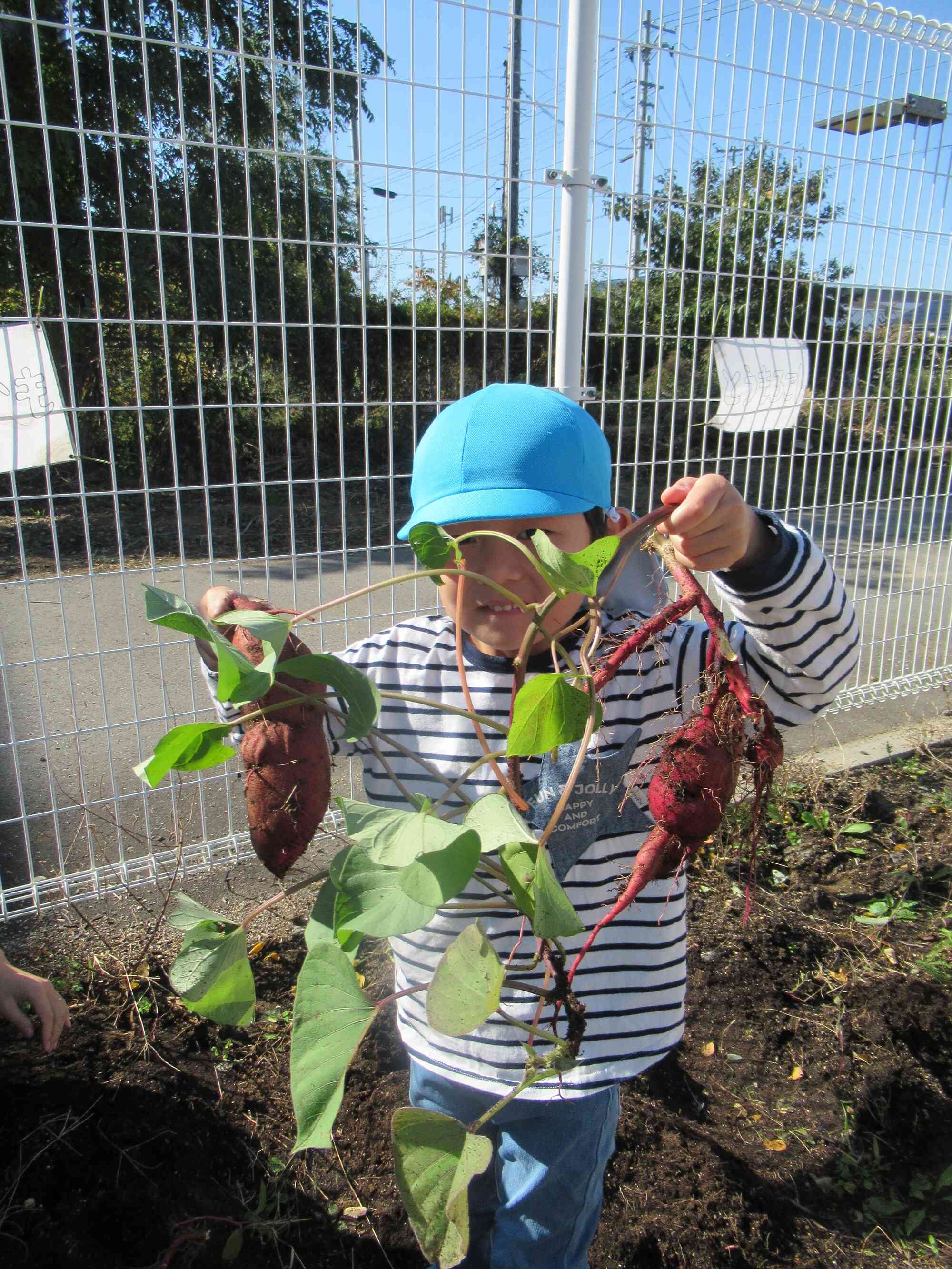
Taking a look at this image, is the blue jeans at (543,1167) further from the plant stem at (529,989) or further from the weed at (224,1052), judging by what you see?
the weed at (224,1052)

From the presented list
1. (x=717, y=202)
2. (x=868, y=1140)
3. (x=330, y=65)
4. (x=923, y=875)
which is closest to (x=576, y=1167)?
(x=868, y=1140)

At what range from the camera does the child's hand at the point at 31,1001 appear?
4.71 feet

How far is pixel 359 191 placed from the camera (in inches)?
80.1

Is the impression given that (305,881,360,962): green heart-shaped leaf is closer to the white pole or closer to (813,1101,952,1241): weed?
(813,1101,952,1241): weed

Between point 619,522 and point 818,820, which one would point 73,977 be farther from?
point 818,820

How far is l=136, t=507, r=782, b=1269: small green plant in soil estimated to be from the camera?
58 cm

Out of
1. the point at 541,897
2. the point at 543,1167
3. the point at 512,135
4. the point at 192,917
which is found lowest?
the point at 543,1167

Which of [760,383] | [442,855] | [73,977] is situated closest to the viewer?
[442,855]

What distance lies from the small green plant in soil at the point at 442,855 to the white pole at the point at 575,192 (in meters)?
1.63

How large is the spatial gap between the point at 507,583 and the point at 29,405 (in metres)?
1.33

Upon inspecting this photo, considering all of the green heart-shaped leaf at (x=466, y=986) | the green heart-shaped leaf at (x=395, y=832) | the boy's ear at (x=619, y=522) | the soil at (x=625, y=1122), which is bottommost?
the soil at (x=625, y=1122)

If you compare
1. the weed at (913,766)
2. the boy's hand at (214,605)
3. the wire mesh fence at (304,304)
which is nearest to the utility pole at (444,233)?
the wire mesh fence at (304,304)

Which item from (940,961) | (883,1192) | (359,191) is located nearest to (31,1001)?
(883,1192)

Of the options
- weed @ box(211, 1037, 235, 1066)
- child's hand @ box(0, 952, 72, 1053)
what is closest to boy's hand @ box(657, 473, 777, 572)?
child's hand @ box(0, 952, 72, 1053)
